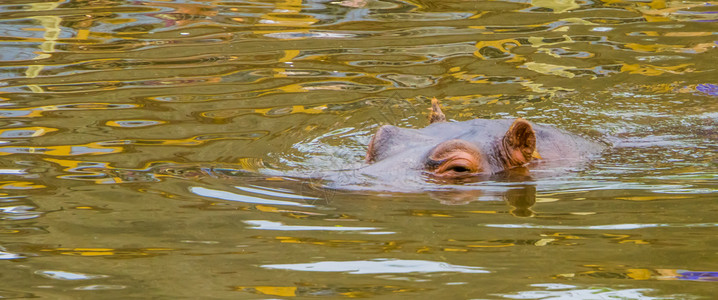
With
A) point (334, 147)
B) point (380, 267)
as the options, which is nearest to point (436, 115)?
point (334, 147)

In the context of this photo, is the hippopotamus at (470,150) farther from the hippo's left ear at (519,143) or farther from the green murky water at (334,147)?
the green murky water at (334,147)

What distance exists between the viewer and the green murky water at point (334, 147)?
158 inches

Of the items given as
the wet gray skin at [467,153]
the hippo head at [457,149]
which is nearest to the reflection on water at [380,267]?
the wet gray skin at [467,153]

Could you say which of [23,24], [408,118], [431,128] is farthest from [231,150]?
[23,24]

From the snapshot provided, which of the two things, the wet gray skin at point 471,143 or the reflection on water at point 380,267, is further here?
the wet gray skin at point 471,143

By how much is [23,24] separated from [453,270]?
904 cm

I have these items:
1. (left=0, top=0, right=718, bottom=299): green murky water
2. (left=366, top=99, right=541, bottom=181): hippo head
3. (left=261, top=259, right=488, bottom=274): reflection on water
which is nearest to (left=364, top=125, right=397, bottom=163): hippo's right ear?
(left=366, top=99, right=541, bottom=181): hippo head

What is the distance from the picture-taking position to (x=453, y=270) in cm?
399

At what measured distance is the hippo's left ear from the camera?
240 inches

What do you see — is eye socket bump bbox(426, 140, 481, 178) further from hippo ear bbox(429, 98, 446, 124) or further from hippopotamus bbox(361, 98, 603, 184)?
hippo ear bbox(429, 98, 446, 124)

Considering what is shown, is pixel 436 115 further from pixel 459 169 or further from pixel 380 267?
pixel 380 267

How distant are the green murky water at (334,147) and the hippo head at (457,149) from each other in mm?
304

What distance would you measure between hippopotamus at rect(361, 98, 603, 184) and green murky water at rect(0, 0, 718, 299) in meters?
0.24

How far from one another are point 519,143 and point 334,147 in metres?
1.57
